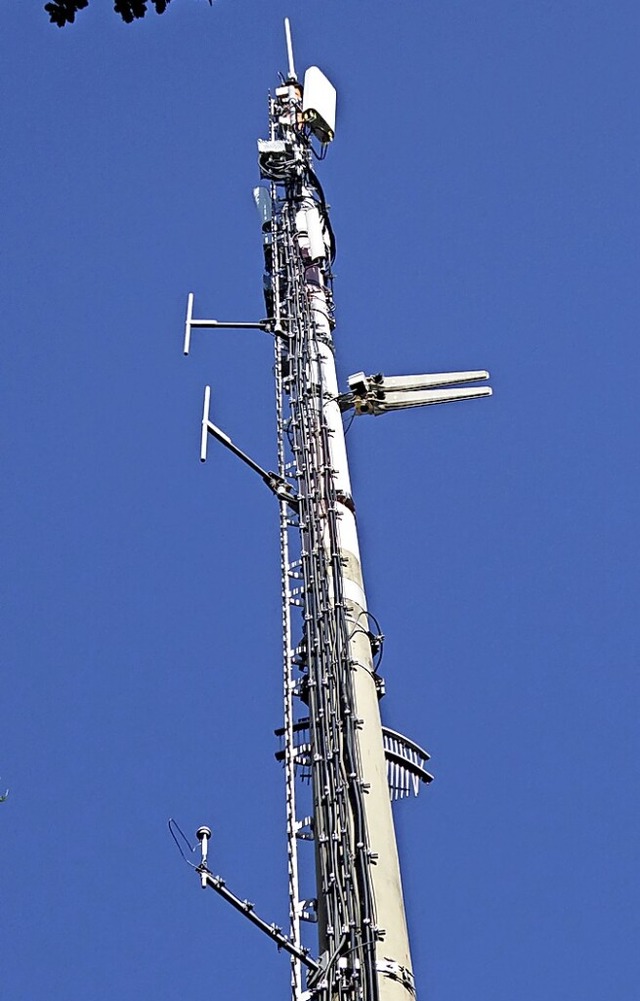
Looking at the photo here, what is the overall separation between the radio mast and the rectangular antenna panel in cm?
150

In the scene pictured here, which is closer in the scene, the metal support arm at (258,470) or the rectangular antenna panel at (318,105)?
the metal support arm at (258,470)

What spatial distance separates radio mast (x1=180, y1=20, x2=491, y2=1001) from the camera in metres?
12.6

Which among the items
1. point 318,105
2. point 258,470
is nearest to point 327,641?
point 258,470

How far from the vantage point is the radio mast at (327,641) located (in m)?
12.6

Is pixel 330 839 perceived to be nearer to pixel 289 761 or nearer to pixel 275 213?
pixel 289 761

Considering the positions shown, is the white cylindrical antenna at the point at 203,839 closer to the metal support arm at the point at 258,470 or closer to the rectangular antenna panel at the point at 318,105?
the metal support arm at the point at 258,470

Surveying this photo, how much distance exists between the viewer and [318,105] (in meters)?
23.9

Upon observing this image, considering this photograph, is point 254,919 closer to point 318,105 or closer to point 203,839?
point 203,839

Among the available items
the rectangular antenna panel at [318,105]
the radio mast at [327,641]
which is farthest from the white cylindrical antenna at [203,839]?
the rectangular antenna panel at [318,105]

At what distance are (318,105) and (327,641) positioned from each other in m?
11.5

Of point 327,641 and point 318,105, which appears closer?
point 327,641

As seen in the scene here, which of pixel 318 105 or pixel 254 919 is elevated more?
pixel 318 105

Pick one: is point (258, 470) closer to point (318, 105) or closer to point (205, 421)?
point (205, 421)

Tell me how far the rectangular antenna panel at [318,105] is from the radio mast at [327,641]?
4.94 ft
